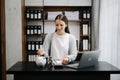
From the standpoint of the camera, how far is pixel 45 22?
16.4 ft

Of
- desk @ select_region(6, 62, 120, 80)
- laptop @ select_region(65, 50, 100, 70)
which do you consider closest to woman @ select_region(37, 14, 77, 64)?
laptop @ select_region(65, 50, 100, 70)

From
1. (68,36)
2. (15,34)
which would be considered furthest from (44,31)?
(68,36)

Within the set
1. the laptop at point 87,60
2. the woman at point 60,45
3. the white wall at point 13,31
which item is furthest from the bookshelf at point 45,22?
the laptop at point 87,60

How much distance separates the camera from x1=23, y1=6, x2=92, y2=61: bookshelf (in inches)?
185

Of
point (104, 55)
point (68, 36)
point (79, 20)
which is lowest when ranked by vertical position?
point (104, 55)

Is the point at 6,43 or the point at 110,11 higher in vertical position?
the point at 110,11

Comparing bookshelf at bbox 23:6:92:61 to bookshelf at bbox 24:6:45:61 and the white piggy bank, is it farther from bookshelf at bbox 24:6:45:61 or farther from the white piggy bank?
the white piggy bank

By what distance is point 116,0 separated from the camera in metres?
3.67

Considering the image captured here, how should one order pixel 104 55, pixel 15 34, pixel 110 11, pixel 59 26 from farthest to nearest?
pixel 15 34 → pixel 104 55 → pixel 110 11 → pixel 59 26

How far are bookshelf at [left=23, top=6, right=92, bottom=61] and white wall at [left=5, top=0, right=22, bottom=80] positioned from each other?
0.23 meters

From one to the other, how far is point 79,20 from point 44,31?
85 cm

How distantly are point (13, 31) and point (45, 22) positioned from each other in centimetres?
81

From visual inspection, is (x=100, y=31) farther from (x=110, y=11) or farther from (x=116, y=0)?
(x=116, y=0)

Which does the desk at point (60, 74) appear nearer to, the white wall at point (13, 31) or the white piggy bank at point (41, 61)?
the white piggy bank at point (41, 61)
